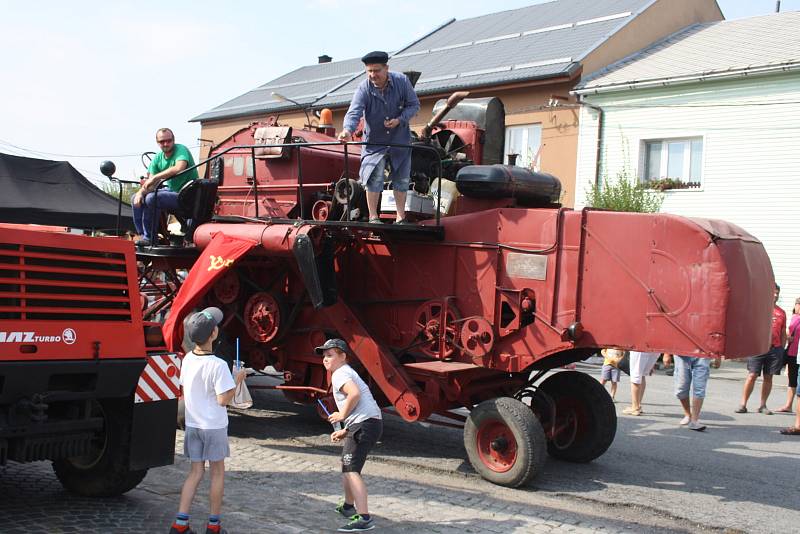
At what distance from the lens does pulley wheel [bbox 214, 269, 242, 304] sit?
9500 millimetres

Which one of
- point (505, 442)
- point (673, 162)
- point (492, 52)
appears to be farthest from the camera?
point (492, 52)

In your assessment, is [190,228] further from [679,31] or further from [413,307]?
[679,31]

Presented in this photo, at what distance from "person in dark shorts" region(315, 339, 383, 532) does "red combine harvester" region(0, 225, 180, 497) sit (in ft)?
4.12

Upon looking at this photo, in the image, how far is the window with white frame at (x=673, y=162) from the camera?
21219 mm

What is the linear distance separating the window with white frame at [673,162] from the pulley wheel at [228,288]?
583 inches

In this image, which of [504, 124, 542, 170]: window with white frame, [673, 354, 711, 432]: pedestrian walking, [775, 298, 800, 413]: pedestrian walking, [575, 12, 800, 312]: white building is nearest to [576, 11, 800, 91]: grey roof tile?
[575, 12, 800, 312]: white building

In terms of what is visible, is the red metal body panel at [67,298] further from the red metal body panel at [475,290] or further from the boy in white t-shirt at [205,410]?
the red metal body panel at [475,290]

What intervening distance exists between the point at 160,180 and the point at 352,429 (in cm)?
471

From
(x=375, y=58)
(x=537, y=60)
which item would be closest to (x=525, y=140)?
(x=537, y=60)

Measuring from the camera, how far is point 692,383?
35.3 ft

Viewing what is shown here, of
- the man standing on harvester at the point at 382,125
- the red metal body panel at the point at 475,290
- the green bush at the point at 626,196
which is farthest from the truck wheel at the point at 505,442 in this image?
the green bush at the point at 626,196

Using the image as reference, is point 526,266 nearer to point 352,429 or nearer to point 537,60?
point 352,429

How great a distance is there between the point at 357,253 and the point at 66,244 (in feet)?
12.4

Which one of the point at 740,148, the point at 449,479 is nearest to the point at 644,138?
the point at 740,148
